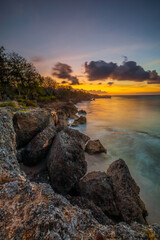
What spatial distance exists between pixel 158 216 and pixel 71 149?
6003mm

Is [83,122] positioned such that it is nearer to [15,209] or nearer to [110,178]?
[110,178]

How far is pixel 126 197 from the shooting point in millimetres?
4996

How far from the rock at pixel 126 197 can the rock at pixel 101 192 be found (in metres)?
0.29

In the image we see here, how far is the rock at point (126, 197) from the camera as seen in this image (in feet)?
15.2

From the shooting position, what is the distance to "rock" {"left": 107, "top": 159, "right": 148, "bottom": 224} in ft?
15.2

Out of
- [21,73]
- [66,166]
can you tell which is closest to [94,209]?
[66,166]

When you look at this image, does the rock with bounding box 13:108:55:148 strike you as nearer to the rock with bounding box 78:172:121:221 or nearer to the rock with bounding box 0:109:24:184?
the rock with bounding box 0:109:24:184

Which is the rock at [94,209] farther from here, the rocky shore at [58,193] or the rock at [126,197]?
the rock at [126,197]

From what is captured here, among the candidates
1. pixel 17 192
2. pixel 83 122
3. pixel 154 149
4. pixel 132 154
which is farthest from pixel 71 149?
pixel 83 122

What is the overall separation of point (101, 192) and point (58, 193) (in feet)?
6.67

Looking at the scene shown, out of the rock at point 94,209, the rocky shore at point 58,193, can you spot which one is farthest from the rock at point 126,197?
the rock at point 94,209

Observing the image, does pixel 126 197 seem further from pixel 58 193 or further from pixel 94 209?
pixel 58 193

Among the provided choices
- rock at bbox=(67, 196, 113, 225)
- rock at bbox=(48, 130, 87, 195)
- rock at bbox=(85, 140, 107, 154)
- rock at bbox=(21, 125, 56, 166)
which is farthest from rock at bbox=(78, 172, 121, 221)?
rock at bbox=(85, 140, 107, 154)

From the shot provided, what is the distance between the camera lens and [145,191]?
7.68 m
